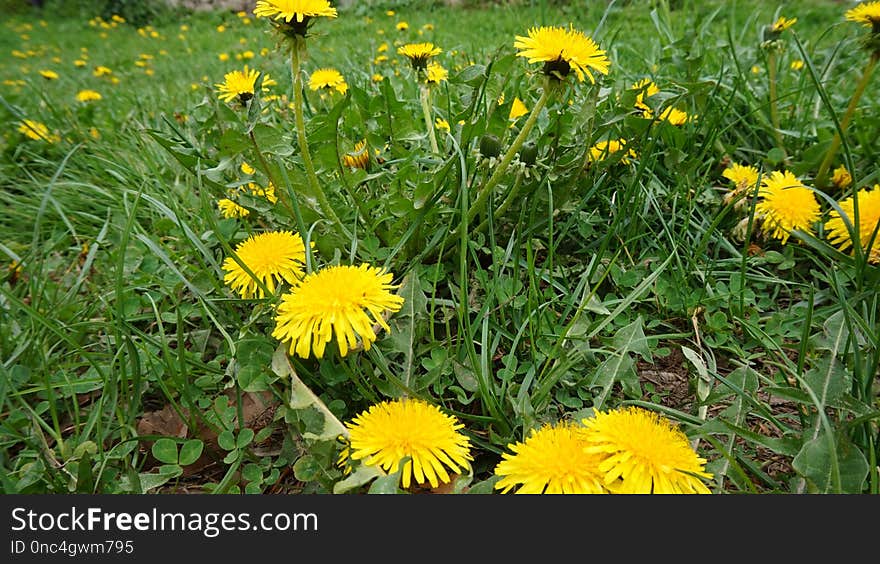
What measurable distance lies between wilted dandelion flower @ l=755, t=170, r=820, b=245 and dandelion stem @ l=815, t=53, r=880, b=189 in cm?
18

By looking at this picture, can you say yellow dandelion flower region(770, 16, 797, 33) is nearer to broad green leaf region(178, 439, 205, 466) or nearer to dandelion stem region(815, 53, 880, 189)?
dandelion stem region(815, 53, 880, 189)

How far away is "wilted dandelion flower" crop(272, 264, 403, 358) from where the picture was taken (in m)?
0.82

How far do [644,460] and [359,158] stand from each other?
97cm

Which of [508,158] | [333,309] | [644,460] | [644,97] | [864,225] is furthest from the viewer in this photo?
[644,97]

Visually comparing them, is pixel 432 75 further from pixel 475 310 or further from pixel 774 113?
pixel 774 113

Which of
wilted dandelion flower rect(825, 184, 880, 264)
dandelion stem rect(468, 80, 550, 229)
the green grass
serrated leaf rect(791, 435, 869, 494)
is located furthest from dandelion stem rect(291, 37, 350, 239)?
wilted dandelion flower rect(825, 184, 880, 264)

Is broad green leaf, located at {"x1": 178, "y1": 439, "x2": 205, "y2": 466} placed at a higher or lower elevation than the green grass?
lower

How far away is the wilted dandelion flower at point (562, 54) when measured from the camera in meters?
0.97

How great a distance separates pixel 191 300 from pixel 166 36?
7.08 m

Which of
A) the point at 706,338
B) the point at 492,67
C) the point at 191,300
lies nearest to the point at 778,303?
the point at 706,338

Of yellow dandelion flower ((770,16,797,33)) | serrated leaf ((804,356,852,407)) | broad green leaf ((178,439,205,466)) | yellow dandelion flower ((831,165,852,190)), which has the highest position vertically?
yellow dandelion flower ((770,16,797,33))

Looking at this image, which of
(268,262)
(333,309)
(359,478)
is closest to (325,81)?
(268,262)

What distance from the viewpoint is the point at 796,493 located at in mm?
785

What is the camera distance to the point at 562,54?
3.17ft
